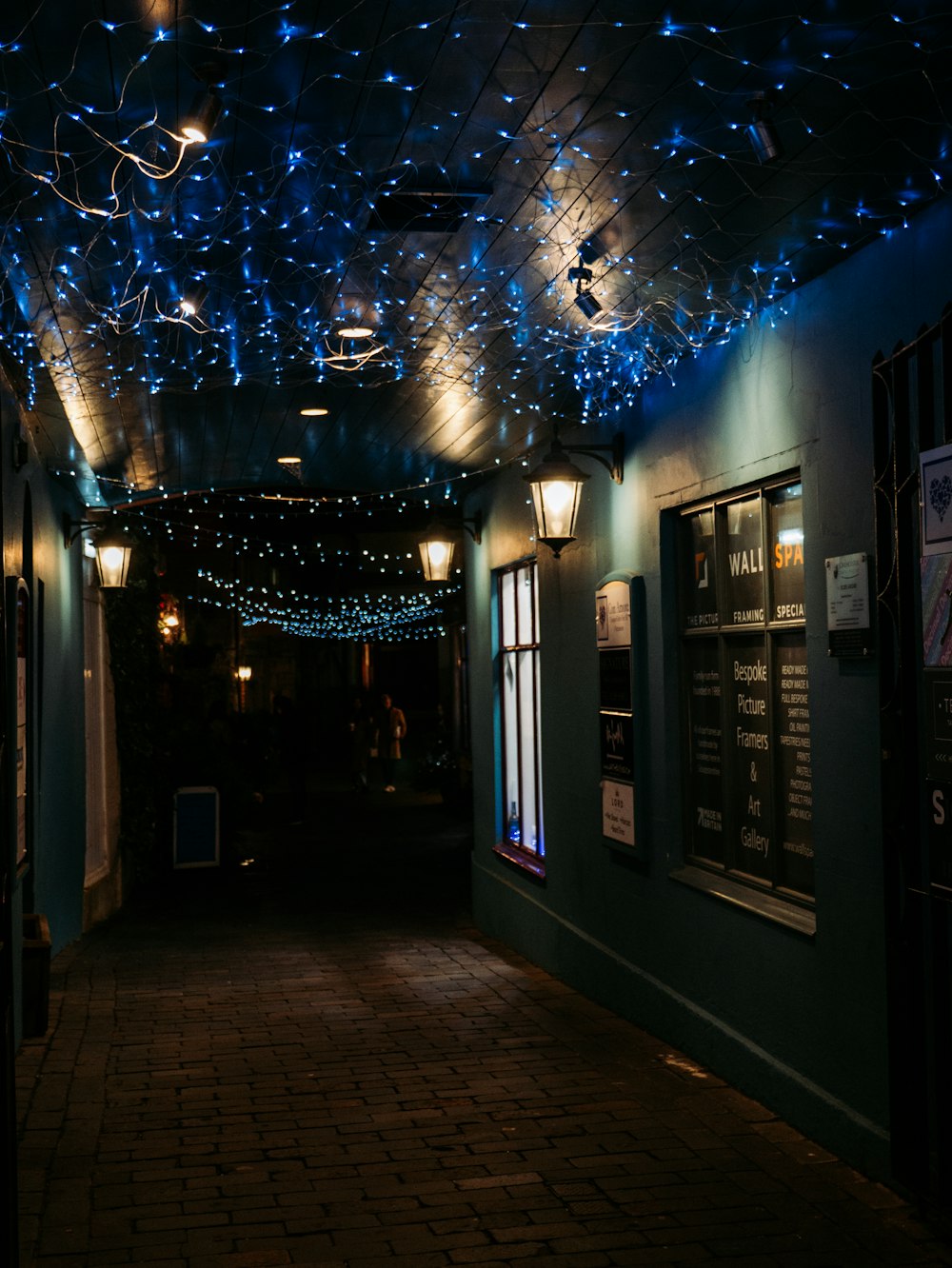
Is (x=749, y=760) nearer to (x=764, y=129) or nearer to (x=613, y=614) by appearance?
(x=613, y=614)

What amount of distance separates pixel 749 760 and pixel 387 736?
19225 mm

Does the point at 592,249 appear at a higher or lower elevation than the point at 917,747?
higher

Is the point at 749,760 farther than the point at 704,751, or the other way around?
the point at 704,751

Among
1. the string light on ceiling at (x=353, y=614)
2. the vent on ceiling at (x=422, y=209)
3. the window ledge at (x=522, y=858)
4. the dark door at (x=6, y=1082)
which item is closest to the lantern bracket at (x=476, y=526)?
the window ledge at (x=522, y=858)

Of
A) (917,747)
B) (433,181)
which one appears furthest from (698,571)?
(433,181)

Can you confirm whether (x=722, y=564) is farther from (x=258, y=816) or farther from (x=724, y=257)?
(x=258, y=816)

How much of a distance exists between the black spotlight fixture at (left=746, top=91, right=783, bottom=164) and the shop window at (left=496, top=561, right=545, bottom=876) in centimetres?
616

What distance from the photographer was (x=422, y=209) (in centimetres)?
521

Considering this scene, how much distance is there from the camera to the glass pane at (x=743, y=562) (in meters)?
6.42

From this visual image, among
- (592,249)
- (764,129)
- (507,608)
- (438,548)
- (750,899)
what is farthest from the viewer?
(438,548)

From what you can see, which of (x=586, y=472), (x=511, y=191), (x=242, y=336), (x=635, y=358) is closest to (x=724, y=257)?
(x=511, y=191)

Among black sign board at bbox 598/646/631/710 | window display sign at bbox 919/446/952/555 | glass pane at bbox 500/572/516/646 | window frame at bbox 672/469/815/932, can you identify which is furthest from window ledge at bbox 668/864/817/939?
glass pane at bbox 500/572/516/646

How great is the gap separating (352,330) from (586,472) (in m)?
2.45

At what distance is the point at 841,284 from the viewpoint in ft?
17.7
